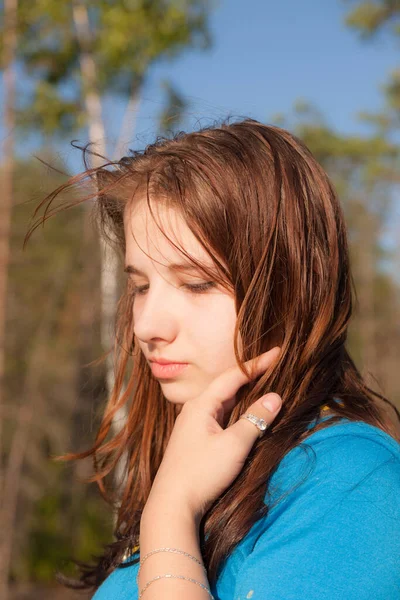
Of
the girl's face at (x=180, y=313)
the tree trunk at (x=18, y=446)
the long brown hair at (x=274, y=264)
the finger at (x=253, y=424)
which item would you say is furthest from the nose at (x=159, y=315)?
the tree trunk at (x=18, y=446)

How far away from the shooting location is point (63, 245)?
11750 mm

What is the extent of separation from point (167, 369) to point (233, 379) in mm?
149

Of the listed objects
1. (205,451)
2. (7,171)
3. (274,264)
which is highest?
(7,171)

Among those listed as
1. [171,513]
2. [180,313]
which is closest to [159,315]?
[180,313]

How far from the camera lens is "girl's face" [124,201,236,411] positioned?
118cm

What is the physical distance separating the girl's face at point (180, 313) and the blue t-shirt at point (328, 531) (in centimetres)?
25

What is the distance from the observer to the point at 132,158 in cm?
146

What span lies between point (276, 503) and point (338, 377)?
32 centimetres

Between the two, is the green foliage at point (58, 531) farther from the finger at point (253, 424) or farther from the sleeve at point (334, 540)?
the sleeve at point (334, 540)

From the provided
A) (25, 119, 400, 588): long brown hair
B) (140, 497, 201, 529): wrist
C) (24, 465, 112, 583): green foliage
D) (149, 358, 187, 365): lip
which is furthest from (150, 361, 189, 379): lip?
(24, 465, 112, 583): green foliage

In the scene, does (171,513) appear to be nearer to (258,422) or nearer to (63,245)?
(258,422)

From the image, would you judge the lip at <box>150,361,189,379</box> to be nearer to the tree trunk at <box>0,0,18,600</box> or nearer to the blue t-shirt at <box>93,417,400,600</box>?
the blue t-shirt at <box>93,417,400,600</box>

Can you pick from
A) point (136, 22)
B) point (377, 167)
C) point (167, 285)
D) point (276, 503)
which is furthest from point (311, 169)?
point (377, 167)

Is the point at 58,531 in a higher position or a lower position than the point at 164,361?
lower
